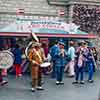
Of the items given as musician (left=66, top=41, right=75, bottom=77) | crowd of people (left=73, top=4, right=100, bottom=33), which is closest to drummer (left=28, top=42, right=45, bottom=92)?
musician (left=66, top=41, right=75, bottom=77)

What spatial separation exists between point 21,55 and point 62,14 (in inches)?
255

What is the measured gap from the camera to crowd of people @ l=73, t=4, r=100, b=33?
2431 centimetres

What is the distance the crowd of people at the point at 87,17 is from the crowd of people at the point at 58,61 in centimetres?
484

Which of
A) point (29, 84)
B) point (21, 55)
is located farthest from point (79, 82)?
point (21, 55)

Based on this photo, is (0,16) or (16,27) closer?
(16,27)

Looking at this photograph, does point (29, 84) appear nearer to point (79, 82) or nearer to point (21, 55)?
point (79, 82)

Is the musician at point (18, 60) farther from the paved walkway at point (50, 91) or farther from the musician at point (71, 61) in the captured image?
the musician at point (71, 61)

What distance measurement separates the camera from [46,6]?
24.6 meters

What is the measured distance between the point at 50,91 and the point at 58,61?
5.34 ft

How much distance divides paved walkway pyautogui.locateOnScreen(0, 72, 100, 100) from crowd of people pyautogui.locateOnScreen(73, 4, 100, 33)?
7.77 m

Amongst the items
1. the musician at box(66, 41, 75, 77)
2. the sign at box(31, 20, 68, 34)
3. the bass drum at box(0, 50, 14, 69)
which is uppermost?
the sign at box(31, 20, 68, 34)

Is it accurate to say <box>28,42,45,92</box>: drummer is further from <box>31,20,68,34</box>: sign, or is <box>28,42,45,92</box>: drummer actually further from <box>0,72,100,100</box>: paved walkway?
<box>31,20,68,34</box>: sign

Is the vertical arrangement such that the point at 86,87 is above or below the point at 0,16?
below

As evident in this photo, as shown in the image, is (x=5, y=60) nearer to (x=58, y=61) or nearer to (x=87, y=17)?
(x=58, y=61)
